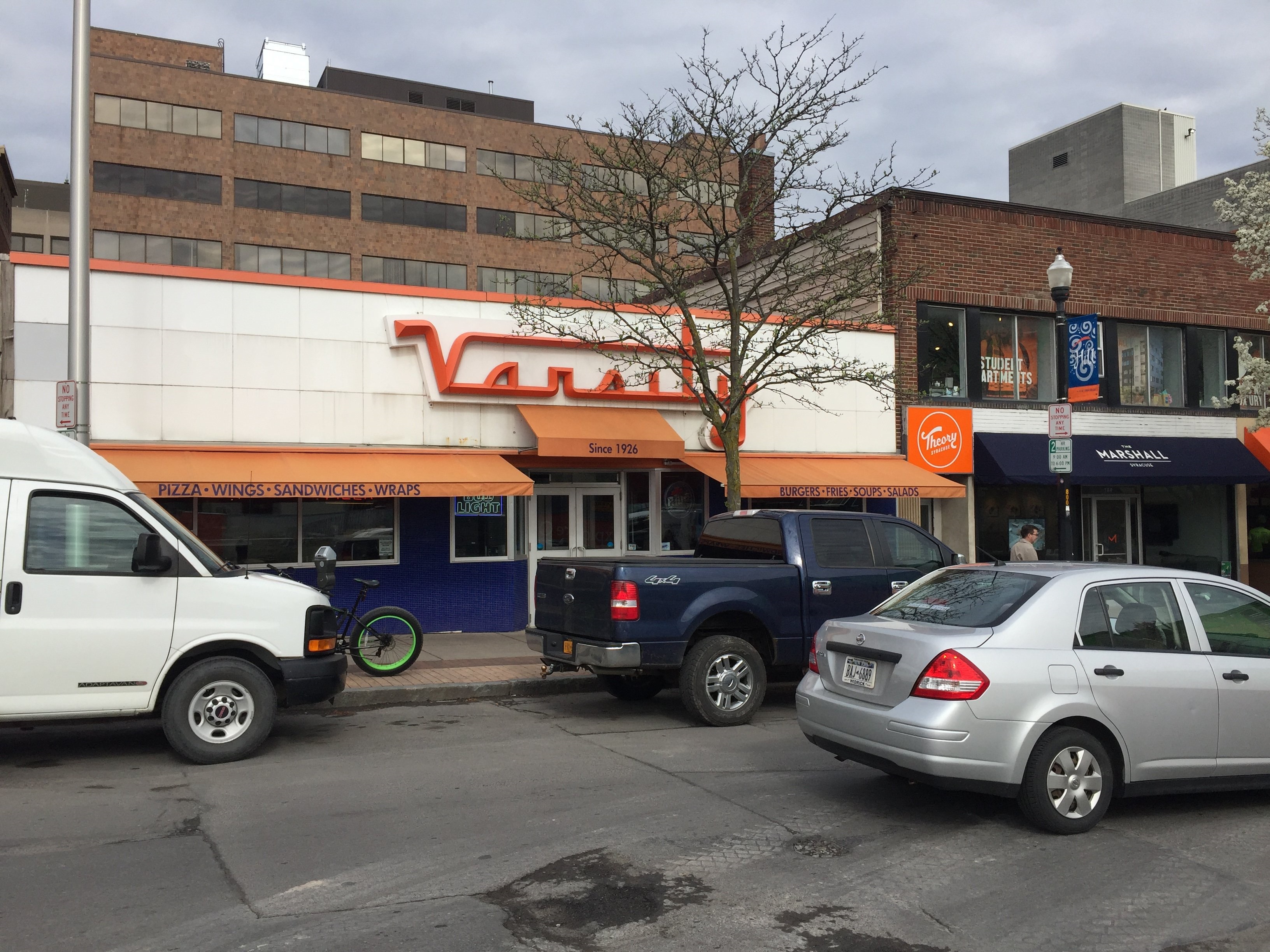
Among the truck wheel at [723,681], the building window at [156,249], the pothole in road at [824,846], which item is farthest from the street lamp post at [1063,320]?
the building window at [156,249]

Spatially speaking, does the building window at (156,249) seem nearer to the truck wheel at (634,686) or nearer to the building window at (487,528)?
the building window at (487,528)

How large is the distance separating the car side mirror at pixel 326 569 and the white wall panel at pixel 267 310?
447cm

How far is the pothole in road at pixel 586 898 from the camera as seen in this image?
15.0ft

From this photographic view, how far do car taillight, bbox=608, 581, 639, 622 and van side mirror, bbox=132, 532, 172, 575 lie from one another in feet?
11.4

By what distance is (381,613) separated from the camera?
11414mm

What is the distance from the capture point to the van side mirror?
7547mm

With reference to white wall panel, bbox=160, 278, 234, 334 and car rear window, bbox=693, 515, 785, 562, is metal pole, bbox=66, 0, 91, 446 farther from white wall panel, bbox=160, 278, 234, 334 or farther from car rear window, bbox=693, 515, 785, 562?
car rear window, bbox=693, 515, 785, 562

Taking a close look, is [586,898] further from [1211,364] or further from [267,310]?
[1211,364]

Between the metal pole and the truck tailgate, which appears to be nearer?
the truck tailgate

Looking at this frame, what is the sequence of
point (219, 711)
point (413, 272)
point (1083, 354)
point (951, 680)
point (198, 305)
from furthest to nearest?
point (413, 272)
point (1083, 354)
point (198, 305)
point (219, 711)
point (951, 680)

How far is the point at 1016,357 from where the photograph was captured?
19.4 metres

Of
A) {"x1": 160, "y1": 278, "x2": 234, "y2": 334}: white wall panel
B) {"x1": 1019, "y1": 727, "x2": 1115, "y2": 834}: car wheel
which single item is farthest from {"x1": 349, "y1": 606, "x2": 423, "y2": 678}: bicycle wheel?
{"x1": 1019, "y1": 727, "x2": 1115, "y2": 834}: car wheel

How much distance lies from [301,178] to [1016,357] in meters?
37.8

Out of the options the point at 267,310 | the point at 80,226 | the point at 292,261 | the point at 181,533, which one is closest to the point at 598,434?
the point at 267,310
